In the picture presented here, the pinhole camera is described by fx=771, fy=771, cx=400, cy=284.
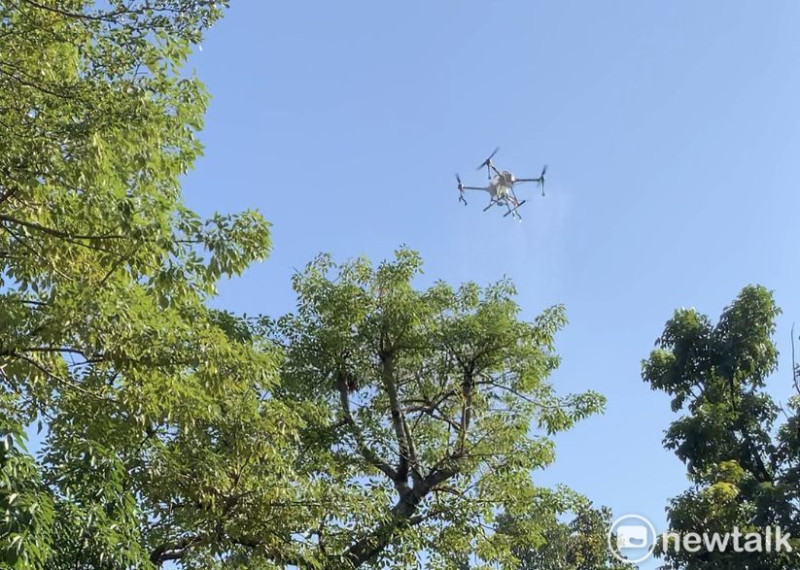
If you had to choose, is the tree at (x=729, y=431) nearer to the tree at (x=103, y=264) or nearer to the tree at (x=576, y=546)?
the tree at (x=576, y=546)

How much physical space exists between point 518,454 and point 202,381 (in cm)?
687

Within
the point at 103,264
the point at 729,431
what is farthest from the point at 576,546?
the point at 103,264

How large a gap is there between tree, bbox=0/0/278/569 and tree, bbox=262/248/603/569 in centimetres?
457

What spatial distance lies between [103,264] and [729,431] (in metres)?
13.9

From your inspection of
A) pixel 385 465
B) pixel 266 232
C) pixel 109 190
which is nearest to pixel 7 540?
pixel 109 190

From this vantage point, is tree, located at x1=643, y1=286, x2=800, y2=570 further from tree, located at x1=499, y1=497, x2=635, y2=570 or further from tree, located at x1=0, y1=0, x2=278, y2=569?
tree, located at x1=0, y1=0, x2=278, y2=569

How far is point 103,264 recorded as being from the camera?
21.8 feet

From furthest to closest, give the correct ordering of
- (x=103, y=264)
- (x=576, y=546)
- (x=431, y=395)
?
(x=576, y=546) → (x=431, y=395) → (x=103, y=264)

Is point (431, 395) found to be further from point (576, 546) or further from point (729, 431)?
point (576, 546)

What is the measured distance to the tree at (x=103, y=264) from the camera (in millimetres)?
6070

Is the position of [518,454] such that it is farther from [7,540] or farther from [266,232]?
[7,540]

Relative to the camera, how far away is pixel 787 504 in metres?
14.4

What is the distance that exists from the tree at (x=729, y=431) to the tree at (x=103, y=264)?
35.3ft

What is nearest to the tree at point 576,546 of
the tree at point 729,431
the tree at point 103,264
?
the tree at point 729,431
